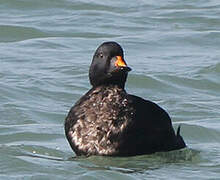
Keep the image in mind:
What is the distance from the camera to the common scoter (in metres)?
10.2

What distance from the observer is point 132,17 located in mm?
19094

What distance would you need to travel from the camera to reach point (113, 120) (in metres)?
10.3

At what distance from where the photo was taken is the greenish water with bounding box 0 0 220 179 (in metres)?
10.3

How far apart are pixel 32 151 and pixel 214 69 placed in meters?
5.00

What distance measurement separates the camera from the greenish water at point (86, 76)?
10344 mm

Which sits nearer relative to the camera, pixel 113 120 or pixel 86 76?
pixel 113 120

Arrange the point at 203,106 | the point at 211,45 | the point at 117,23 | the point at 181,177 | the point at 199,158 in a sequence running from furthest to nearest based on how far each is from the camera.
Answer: the point at 117,23
the point at 211,45
the point at 203,106
the point at 199,158
the point at 181,177

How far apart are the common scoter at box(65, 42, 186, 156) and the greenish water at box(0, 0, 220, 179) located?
122mm

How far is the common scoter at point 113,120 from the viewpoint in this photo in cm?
1025

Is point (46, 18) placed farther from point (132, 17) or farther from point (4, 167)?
point (4, 167)

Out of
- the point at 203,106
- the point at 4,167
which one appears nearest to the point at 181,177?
the point at 4,167

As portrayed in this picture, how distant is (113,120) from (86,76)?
4.75 meters

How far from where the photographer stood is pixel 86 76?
1498cm

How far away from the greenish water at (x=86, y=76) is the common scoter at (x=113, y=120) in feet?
0.40
